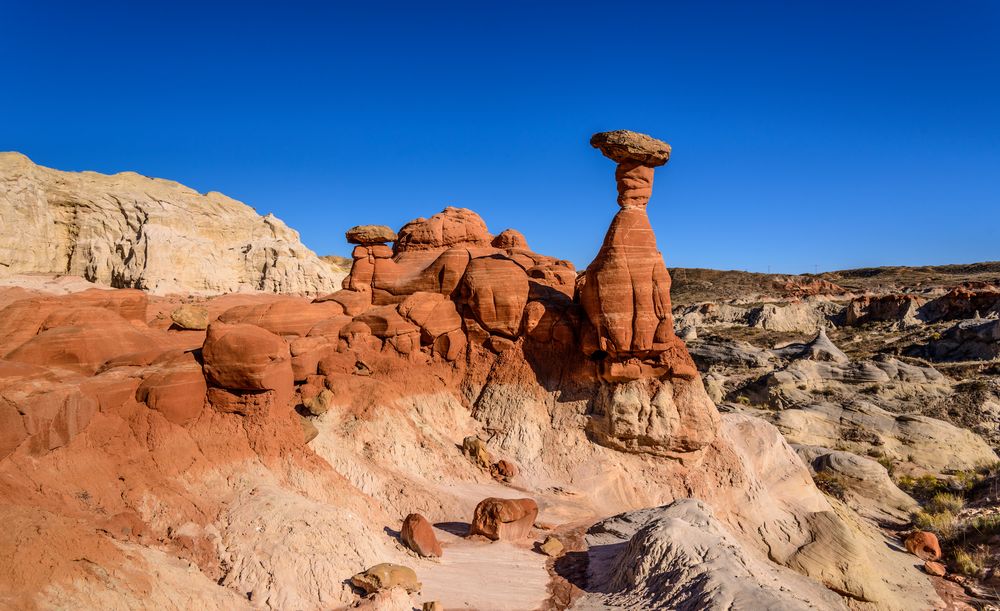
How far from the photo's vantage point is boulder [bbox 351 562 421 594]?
24.6 feet

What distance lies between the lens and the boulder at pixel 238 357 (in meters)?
9.09

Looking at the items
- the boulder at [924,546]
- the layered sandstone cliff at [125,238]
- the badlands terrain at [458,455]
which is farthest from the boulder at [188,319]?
the layered sandstone cliff at [125,238]

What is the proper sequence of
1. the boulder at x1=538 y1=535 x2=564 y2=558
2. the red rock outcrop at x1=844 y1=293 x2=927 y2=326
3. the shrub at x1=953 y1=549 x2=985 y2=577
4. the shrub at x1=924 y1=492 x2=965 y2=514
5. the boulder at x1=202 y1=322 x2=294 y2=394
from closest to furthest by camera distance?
the boulder at x1=202 y1=322 x2=294 y2=394
the boulder at x1=538 y1=535 x2=564 y2=558
the shrub at x1=953 y1=549 x2=985 y2=577
the shrub at x1=924 y1=492 x2=965 y2=514
the red rock outcrop at x1=844 y1=293 x2=927 y2=326

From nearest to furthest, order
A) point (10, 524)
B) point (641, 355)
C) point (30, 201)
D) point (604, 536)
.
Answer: point (10, 524) < point (604, 536) < point (641, 355) < point (30, 201)

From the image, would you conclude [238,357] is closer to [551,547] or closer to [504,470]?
[551,547]

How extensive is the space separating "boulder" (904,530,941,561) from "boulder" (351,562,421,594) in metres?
11.7

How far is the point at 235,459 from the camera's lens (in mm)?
9016

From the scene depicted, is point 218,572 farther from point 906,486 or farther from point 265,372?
point 906,486

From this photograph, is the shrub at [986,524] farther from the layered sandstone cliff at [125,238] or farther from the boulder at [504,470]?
the layered sandstone cliff at [125,238]

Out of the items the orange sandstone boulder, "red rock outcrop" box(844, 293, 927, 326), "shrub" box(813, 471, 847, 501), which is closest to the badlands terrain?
the orange sandstone boulder

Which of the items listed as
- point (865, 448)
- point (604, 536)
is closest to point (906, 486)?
point (865, 448)

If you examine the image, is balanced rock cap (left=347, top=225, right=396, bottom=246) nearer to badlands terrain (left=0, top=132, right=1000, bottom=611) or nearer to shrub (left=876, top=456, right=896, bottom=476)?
badlands terrain (left=0, top=132, right=1000, bottom=611)

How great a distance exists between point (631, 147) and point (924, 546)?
36.3 ft

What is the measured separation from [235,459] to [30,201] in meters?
26.5
